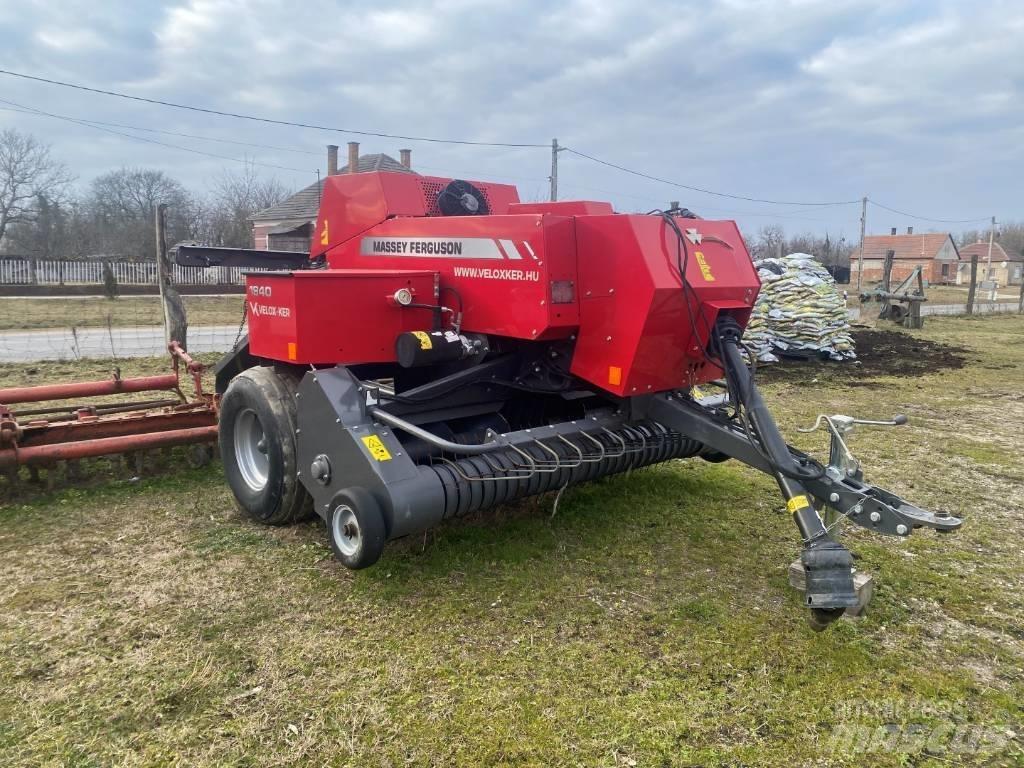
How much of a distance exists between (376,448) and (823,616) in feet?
6.65

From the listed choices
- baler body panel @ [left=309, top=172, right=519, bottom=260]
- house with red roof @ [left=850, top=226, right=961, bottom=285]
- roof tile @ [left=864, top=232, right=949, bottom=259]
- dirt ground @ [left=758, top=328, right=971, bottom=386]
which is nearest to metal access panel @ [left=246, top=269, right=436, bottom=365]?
baler body panel @ [left=309, top=172, right=519, bottom=260]

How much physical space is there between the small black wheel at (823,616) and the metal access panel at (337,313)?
2425 millimetres

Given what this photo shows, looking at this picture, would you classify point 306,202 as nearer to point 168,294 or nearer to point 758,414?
point 168,294

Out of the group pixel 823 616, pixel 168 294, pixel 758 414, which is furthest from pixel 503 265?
pixel 168 294

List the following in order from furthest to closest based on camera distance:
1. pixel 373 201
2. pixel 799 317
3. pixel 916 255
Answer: pixel 916 255
pixel 799 317
pixel 373 201

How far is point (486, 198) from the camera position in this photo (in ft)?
16.8

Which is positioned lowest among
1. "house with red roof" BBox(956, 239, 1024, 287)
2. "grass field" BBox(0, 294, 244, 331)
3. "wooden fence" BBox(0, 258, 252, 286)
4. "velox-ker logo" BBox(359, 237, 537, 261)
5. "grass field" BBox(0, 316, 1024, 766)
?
"grass field" BBox(0, 316, 1024, 766)

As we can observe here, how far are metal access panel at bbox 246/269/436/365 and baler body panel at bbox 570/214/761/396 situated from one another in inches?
39.2

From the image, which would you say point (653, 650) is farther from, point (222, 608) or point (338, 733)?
point (222, 608)

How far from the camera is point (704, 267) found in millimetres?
3775

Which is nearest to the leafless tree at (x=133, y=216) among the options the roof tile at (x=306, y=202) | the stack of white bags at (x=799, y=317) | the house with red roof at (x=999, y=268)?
the roof tile at (x=306, y=202)

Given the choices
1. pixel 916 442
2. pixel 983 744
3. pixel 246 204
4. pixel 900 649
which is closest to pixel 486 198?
pixel 900 649

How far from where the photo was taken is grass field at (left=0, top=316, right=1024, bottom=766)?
257 centimetres

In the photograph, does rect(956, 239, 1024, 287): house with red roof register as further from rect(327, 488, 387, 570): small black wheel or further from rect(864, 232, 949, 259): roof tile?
rect(327, 488, 387, 570): small black wheel
